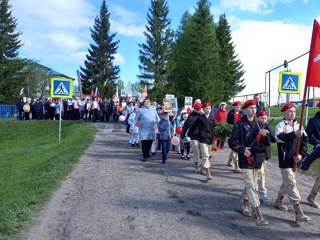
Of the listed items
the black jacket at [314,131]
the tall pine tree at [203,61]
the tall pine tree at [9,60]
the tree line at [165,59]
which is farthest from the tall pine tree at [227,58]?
the black jacket at [314,131]

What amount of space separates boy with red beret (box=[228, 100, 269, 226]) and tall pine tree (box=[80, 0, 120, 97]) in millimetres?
53400

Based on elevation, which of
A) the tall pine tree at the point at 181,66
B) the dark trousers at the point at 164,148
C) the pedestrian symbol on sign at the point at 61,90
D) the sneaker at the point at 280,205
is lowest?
the sneaker at the point at 280,205

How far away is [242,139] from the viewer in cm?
698

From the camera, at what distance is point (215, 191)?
8734 mm

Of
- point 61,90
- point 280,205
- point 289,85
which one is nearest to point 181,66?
point 61,90

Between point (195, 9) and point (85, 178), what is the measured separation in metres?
48.8

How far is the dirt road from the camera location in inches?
236

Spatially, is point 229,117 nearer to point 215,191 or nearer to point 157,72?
point 215,191

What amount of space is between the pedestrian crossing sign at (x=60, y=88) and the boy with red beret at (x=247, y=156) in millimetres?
11799

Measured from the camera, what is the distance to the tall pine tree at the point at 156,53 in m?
56.1

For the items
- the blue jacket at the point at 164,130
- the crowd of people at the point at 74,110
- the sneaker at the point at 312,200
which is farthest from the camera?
the crowd of people at the point at 74,110

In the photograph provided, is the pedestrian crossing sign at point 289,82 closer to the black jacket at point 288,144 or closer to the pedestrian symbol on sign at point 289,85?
the pedestrian symbol on sign at point 289,85

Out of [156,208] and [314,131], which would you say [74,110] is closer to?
[156,208]

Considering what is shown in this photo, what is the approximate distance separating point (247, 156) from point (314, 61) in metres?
2.01
